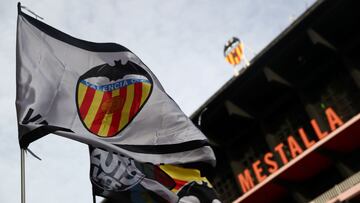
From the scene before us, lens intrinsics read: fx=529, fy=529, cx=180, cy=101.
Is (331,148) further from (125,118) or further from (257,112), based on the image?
(125,118)

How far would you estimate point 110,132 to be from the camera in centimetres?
1095

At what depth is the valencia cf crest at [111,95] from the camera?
10992mm

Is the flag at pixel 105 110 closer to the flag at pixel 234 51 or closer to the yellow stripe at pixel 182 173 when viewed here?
the yellow stripe at pixel 182 173

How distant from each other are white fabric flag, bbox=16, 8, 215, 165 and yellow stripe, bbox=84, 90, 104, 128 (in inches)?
0.8

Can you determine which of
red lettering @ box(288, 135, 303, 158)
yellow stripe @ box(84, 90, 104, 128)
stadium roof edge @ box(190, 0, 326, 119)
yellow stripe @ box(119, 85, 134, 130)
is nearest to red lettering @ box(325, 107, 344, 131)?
red lettering @ box(288, 135, 303, 158)

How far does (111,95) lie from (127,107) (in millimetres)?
449

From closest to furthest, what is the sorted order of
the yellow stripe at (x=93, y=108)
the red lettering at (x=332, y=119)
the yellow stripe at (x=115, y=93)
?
the yellow stripe at (x=93, y=108) → the yellow stripe at (x=115, y=93) → the red lettering at (x=332, y=119)

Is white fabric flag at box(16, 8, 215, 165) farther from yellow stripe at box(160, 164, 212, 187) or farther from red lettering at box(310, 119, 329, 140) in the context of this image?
red lettering at box(310, 119, 329, 140)

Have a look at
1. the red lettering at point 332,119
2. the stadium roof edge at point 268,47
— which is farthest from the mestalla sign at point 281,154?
the stadium roof edge at point 268,47

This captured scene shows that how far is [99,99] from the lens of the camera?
1143cm

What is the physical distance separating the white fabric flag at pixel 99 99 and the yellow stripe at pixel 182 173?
0.78ft

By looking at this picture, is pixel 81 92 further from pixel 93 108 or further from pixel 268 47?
pixel 268 47

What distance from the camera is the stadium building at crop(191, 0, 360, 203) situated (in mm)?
22172

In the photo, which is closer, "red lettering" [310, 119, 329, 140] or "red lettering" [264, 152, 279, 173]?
"red lettering" [310, 119, 329, 140]
